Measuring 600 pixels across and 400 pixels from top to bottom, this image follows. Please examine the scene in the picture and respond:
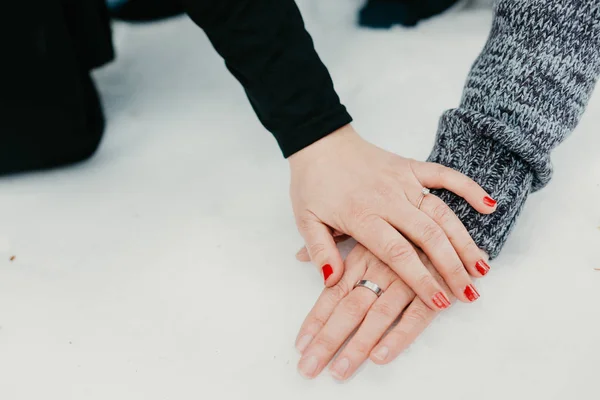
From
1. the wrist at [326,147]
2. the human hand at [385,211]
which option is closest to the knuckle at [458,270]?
the human hand at [385,211]

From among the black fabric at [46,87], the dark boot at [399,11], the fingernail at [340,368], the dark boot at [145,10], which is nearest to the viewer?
the fingernail at [340,368]

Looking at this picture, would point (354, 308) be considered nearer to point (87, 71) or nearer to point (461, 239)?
point (461, 239)

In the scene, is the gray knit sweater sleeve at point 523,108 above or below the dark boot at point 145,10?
above

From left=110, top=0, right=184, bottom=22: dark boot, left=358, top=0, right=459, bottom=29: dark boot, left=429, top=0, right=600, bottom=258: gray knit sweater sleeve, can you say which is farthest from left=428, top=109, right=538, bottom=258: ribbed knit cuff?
left=110, top=0, right=184, bottom=22: dark boot

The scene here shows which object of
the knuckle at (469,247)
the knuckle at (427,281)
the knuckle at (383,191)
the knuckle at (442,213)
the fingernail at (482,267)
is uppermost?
the knuckle at (442,213)

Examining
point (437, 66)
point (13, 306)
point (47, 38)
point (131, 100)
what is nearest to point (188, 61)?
point (131, 100)

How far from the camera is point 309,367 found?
1.97 ft

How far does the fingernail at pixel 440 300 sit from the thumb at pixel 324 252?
118 millimetres

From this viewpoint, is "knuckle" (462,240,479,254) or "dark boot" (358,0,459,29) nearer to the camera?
"knuckle" (462,240,479,254)

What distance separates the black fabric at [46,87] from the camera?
33.0 inches

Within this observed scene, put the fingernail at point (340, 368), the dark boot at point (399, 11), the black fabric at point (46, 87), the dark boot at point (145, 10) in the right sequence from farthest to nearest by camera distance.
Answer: the dark boot at point (145, 10)
the dark boot at point (399, 11)
the black fabric at point (46, 87)
the fingernail at point (340, 368)

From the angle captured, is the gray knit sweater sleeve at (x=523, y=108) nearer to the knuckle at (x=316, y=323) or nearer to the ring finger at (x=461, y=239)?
the ring finger at (x=461, y=239)

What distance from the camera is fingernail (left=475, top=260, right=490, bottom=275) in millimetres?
638

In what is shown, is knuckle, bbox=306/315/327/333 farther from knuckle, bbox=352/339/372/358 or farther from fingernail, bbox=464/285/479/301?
fingernail, bbox=464/285/479/301
